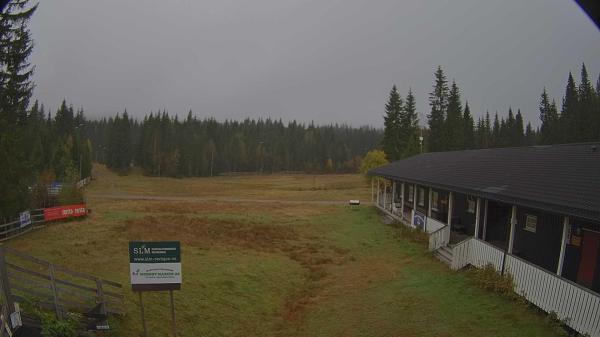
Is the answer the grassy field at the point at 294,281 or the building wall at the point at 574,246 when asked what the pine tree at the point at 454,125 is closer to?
the grassy field at the point at 294,281

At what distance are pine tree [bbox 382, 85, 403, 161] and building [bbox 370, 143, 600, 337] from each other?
4534 centimetres

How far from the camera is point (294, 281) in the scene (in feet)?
59.4

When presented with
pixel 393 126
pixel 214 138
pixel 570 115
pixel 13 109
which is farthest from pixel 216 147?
pixel 13 109

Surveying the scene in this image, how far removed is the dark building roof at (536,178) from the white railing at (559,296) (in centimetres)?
198

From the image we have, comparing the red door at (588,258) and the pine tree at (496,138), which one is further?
the pine tree at (496,138)

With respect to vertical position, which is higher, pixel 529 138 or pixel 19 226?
pixel 529 138

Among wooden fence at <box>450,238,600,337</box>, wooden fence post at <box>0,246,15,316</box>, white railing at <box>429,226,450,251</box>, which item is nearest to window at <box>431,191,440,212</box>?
white railing at <box>429,226,450,251</box>

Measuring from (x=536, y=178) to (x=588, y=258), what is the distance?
160 inches

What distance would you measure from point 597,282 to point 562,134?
7174 centimetres

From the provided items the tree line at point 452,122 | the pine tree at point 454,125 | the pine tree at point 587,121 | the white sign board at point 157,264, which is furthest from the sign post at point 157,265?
the pine tree at point 587,121

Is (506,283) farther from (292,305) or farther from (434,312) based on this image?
(292,305)

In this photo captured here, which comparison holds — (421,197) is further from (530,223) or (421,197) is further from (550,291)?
(550,291)

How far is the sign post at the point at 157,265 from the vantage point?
1053 centimetres

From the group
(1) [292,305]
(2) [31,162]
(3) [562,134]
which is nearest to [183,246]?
(1) [292,305]
